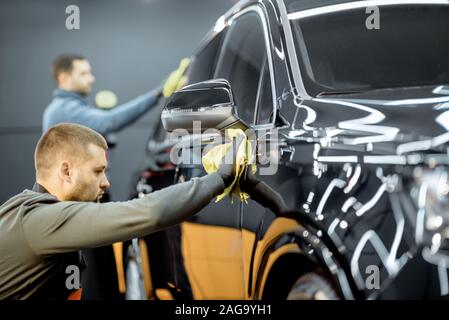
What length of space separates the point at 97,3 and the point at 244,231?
292 cm

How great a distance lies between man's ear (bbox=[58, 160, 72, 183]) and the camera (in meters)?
2.73

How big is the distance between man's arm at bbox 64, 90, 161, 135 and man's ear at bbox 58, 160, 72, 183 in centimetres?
232

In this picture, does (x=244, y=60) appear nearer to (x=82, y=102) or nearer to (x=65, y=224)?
(x=65, y=224)

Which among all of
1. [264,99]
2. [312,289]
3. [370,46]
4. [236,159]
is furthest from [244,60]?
[312,289]

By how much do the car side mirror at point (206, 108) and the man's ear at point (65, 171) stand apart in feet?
1.14

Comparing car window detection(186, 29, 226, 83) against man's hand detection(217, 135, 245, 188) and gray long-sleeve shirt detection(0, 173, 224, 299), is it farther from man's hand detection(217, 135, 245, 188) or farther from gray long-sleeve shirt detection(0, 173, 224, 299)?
gray long-sleeve shirt detection(0, 173, 224, 299)

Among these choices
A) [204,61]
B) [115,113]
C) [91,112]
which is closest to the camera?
[204,61]

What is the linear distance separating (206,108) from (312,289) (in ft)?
2.24

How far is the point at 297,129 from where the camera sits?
2.55 metres

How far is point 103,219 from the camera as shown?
7.93ft

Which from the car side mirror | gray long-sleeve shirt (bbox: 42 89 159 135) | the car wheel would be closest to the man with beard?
the car side mirror
